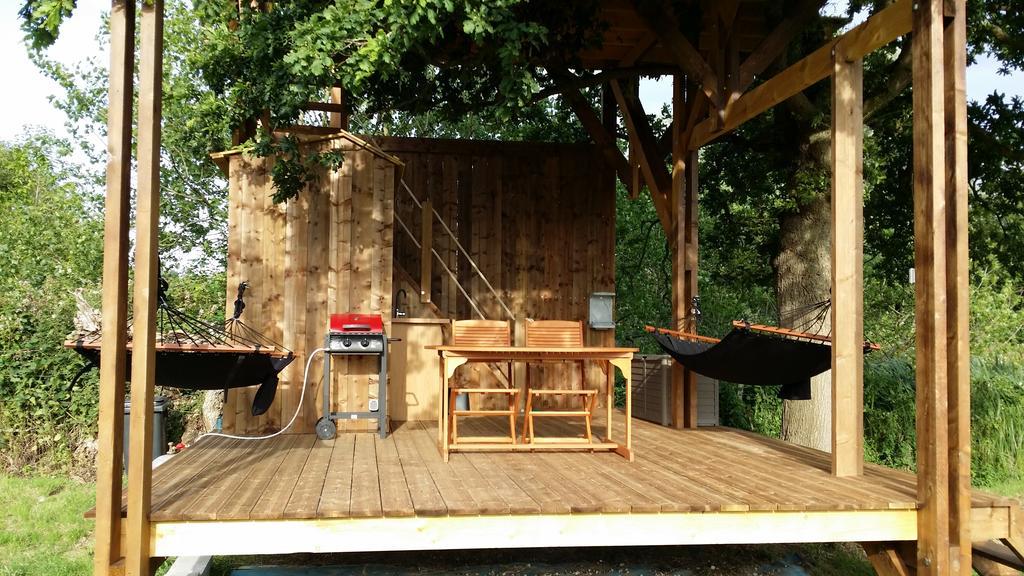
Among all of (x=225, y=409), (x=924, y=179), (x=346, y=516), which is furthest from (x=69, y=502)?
(x=924, y=179)

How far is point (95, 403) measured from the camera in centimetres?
795

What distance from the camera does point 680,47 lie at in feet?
20.8

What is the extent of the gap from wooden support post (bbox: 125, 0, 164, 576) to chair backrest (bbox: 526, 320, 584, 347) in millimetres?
2858

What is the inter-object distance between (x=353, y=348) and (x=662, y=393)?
2.93 metres

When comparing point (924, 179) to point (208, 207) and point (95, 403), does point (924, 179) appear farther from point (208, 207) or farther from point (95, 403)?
point (208, 207)

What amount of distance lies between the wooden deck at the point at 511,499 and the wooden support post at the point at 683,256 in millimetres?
1737

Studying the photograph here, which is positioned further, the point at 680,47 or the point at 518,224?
the point at 518,224

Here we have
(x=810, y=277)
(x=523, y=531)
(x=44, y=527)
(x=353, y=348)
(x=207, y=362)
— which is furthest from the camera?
(x=810, y=277)

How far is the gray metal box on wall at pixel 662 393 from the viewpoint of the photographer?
719 centimetres

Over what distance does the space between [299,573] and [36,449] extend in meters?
4.30

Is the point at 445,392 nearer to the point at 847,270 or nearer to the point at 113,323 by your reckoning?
the point at 113,323

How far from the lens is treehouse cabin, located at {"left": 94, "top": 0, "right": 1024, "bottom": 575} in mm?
3645

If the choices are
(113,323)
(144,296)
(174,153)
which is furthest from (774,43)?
(174,153)

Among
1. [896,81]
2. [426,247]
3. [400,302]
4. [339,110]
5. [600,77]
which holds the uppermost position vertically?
[600,77]
